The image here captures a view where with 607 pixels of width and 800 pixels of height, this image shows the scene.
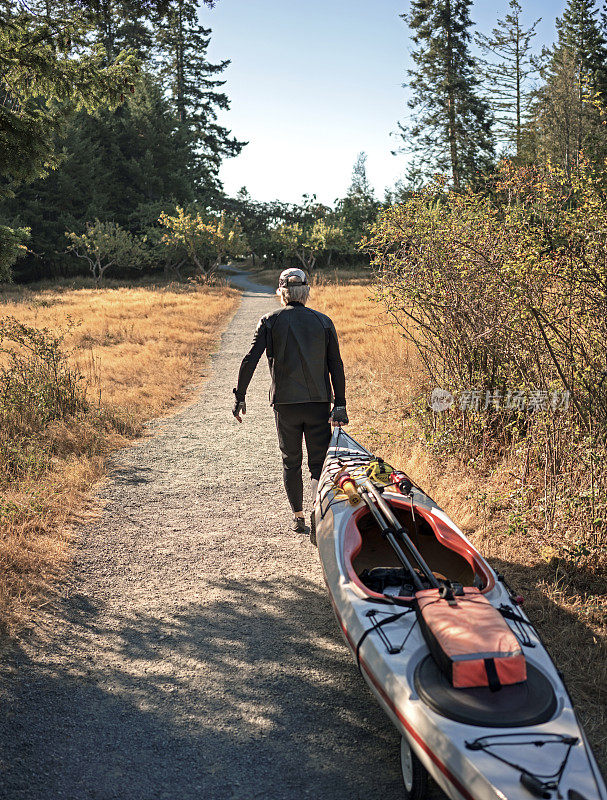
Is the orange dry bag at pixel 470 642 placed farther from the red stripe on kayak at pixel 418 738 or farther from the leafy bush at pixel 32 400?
the leafy bush at pixel 32 400

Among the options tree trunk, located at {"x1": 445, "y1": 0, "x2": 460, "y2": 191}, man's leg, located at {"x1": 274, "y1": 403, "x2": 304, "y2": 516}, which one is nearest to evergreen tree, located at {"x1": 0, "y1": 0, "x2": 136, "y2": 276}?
man's leg, located at {"x1": 274, "y1": 403, "x2": 304, "y2": 516}

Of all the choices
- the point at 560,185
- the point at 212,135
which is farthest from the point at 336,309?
the point at 212,135

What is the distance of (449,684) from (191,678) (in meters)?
1.66

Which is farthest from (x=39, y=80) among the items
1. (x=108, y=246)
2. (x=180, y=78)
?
(x=180, y=78)

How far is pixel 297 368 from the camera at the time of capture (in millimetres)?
5102

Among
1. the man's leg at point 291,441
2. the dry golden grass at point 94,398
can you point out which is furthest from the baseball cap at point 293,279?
the dry golden grass at point 94,398

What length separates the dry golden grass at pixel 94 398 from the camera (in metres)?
4.89

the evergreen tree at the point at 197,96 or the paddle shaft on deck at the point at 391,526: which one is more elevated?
the evergreen tree at the point at 197,96

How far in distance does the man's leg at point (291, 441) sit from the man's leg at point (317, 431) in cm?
8

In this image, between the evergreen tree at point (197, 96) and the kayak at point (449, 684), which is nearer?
the kayak at point (449, 684)

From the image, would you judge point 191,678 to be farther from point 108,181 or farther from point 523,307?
point 108,181

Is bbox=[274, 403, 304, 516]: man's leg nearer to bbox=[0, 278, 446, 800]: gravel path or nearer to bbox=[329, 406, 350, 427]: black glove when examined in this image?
bbox=[329, 406, 350, 427]: black glove

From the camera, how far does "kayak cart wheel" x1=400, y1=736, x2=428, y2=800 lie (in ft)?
8.57

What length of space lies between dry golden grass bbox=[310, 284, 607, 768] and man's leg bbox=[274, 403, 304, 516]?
1.30 meters
